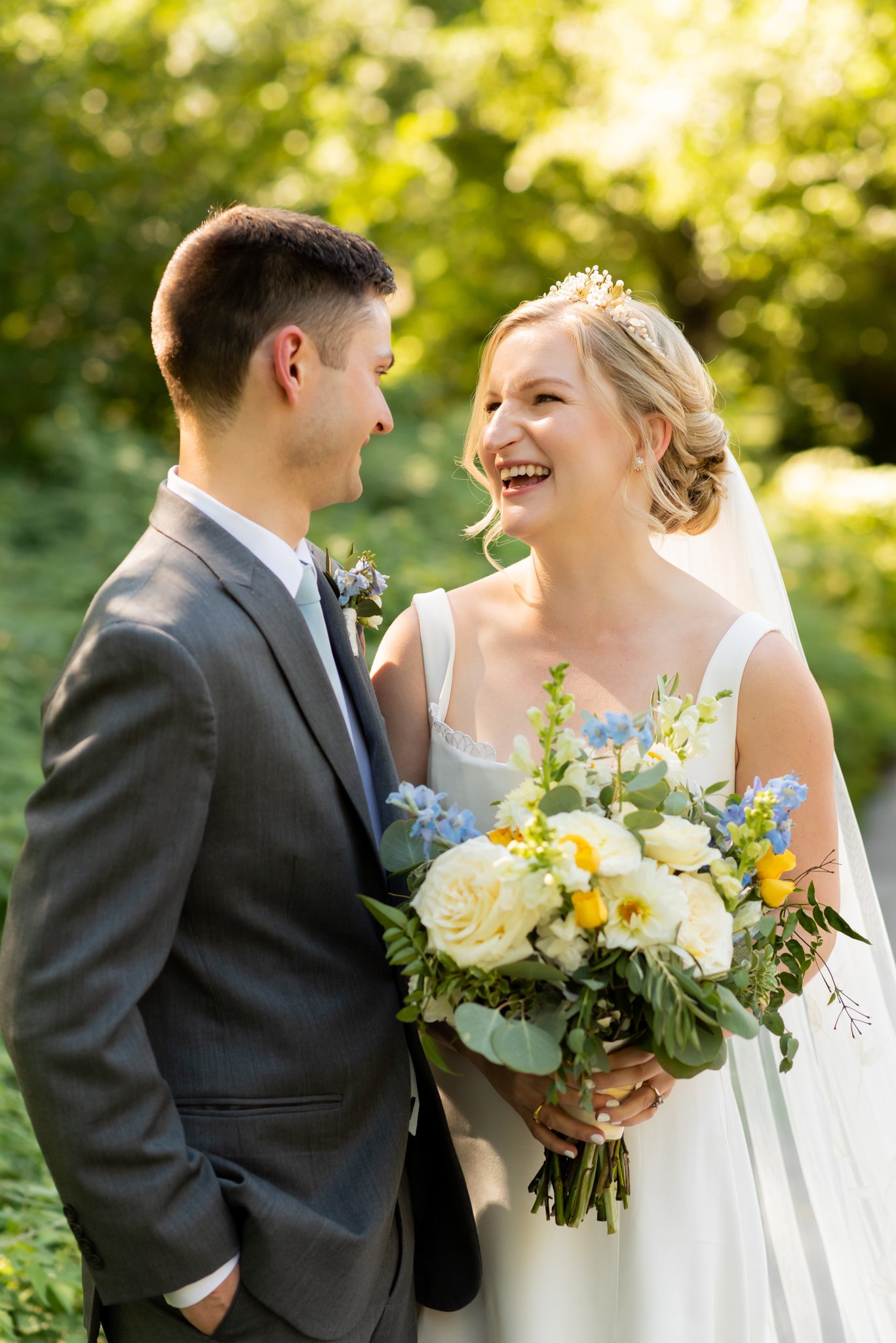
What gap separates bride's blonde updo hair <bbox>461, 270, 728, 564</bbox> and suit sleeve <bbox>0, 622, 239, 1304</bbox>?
1232 mm

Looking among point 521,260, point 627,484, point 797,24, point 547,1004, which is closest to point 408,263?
point 521,260

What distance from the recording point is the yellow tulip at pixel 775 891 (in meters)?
1.96

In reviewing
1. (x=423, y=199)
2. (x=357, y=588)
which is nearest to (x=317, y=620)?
(x=357, y=588)

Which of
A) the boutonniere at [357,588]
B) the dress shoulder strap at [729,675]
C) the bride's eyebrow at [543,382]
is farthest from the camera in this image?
the bride's eyebrow at [543,382]

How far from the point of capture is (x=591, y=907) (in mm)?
1762

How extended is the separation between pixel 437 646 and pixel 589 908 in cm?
108

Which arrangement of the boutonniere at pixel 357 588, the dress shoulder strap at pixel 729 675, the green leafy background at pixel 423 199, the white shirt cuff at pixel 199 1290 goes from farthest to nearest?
1. the green leafy background at pixel 423 199
2. the dress shoulder strap at pixel 729 675
3. the boutonniere at pixel 357 588
4. the white shirt cuff at pixel 199 1290

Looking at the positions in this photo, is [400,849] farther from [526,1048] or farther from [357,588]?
[357,588]

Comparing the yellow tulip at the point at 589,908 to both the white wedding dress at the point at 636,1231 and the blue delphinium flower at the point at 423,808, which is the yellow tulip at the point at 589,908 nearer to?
the blue delphinium flower at the point at 423,808

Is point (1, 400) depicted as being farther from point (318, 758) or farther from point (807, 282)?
point (807, 282)

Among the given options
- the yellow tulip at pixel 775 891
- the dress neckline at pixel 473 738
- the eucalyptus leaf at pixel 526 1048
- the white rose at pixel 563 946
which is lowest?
the eucalyptus leaf at pixel 526 1048

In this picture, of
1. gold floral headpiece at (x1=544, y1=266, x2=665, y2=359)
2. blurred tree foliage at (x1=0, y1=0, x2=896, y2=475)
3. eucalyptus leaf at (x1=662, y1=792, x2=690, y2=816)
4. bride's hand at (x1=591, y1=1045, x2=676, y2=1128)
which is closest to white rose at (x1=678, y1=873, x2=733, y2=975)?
eucalyptus leaf at (x1=662, y1=792, x2=690, y2=816)

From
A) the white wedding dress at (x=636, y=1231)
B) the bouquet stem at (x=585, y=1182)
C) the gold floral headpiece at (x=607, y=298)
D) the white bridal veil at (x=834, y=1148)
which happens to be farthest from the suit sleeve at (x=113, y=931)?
the white bridal veil at (x=834, y=1148)

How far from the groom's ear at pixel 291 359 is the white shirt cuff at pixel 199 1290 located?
1.28m
